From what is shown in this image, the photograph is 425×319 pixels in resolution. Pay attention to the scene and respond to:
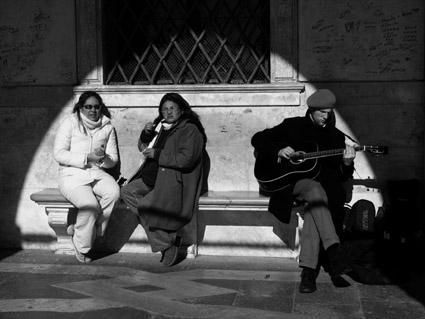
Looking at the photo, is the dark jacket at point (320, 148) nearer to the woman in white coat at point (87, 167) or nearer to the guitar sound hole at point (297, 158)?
the guitar sound hole at point (297, 158)

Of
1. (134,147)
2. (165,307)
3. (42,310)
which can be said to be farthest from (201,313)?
(134,147)

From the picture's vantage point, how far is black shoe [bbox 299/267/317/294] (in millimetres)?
6254

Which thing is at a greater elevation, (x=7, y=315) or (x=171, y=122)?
(x=171, y=122)

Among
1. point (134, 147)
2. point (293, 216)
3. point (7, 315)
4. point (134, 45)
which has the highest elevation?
point (134, 45)

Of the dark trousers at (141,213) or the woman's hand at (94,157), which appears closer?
the dark trousers at (141,213)

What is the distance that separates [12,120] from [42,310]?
2.57 m

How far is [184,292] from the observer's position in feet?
20.7

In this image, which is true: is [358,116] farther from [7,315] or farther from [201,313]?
[7,315]

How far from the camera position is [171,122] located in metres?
7.32

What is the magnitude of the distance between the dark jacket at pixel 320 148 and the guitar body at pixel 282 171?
1.9 inches

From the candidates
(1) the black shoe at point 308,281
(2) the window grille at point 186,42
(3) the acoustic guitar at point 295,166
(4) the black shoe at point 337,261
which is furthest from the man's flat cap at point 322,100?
(1) the black shoe at point 308,281

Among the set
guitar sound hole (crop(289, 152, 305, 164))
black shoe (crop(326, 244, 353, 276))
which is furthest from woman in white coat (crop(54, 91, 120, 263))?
black shoe (crop(326, 244, 353, 276))

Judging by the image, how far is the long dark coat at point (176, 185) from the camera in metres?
7.06

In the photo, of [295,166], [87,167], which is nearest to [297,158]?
[295,166]
